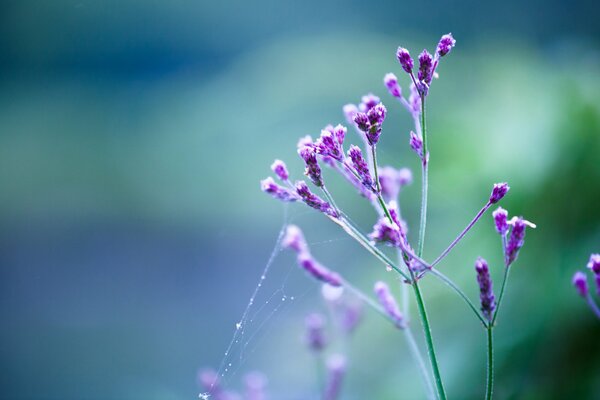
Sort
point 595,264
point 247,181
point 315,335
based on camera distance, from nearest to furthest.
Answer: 1. point 595,264
2. point 315,335
3. point 247,181

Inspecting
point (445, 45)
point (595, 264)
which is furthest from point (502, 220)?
point (445, 45)

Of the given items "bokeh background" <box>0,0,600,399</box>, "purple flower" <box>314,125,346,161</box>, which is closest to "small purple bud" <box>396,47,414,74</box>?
"purple flower" <box>314,125,346,161</box>

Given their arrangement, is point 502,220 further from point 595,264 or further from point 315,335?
point 315,335

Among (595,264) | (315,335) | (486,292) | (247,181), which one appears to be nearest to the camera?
(486,292)

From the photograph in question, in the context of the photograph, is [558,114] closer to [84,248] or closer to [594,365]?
[594,365]

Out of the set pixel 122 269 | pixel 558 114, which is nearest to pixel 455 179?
pixel 558 114

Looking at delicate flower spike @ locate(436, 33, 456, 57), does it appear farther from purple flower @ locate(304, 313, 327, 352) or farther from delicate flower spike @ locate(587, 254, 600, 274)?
purple flower @ locate(304, 313, 327, 352)

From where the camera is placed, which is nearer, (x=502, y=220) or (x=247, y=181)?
(x=502, y=220)
